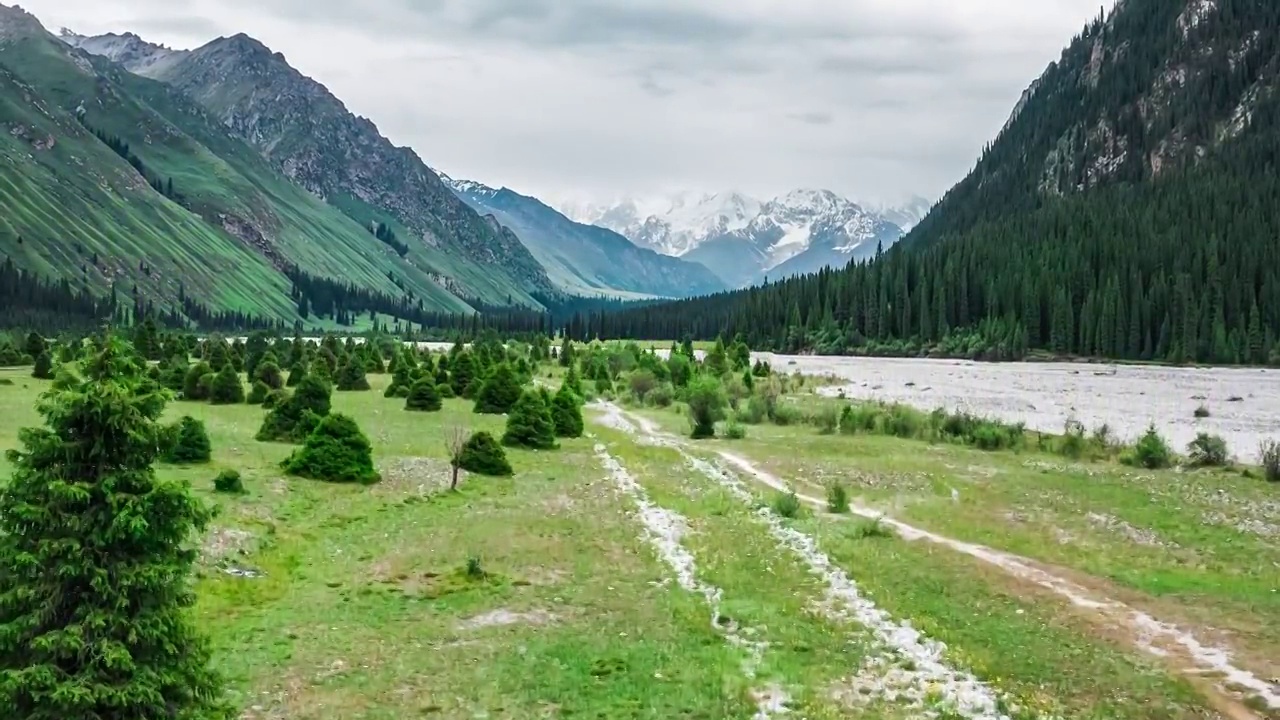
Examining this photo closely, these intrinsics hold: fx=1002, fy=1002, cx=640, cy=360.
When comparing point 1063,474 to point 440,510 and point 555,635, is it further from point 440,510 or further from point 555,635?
point 555,635

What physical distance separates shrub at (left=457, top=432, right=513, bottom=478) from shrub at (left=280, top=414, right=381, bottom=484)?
4077 mm

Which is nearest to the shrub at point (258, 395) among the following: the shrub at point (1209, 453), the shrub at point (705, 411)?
the shrub at point (705, 411)

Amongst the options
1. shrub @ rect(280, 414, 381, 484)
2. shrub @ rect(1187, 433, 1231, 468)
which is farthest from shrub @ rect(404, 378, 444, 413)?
shrub @ rect(1187, 433, 1231, 468)

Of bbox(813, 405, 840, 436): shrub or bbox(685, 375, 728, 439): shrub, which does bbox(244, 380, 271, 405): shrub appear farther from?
bbox(813, 405, 840, 436): shrub

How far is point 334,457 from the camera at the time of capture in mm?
35250

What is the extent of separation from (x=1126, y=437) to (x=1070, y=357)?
4079 inches

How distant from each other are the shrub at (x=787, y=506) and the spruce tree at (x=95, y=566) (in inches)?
918

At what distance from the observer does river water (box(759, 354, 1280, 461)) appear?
63072 millimetres

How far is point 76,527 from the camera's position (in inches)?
428

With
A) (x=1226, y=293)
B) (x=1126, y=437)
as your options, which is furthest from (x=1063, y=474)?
(x=1226, y=293)

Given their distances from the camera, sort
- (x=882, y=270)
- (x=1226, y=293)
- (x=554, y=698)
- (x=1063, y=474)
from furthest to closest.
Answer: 1. (x=882, y=270)
2. (x=1226, y=293)
3. (x=1063, y=474)
4. (x=554, y=698)

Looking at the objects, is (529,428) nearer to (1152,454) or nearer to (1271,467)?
(1152,454)

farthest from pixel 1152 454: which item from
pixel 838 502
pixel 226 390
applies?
pixel 226 390

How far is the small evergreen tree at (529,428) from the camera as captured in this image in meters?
49.2
